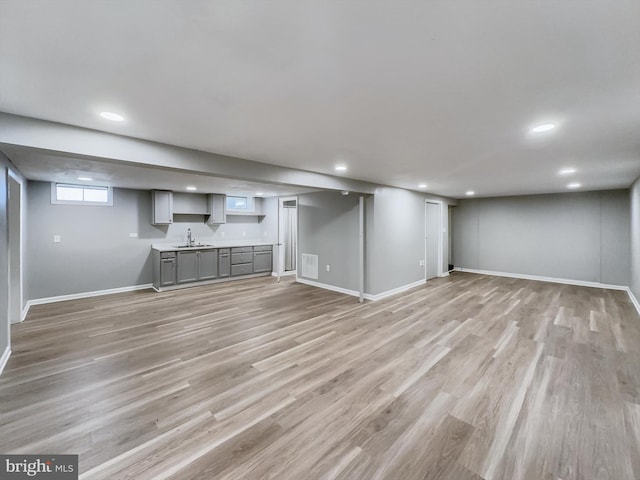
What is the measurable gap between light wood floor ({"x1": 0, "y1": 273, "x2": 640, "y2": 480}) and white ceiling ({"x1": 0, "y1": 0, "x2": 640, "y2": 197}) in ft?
7.58

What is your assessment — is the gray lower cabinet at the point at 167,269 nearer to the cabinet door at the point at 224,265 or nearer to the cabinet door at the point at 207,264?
the cabinet door at the point at 207,264

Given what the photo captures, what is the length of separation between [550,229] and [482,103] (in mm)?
7052

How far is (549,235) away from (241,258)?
8.02 m

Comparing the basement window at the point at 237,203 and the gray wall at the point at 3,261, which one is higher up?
the basement window at the point at 237,203

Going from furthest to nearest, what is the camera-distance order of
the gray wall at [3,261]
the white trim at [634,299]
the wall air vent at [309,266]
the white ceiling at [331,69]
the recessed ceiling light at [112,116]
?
the wall air vent at [309,266], the white trim at [634,299], the gray wall at [3,261], the recessed ceiling light at [112,116], the white ceiling at [331,69]

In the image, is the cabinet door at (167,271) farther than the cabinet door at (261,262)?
No

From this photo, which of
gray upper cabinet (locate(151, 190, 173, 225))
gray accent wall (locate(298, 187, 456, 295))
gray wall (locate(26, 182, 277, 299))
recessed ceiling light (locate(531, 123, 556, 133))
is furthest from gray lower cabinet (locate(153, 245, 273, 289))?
recessed ceiling light (locate(531, 123, 556, 133))

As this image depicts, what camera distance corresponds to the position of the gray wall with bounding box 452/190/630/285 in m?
6.21

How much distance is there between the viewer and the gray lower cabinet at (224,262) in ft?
22.8

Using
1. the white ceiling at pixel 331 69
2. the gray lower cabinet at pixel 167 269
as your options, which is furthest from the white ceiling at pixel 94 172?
the gray lower cabinet at pixel 167 269

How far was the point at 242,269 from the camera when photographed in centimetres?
737

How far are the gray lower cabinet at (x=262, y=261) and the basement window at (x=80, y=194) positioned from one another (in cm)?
347

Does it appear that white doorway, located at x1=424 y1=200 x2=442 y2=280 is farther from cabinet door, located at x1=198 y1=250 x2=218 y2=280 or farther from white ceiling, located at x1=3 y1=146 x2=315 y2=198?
cabinet door, located at x1=198 y1=250 x2=218 y2=280

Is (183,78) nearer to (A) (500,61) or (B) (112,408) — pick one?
(A) (500,61)
